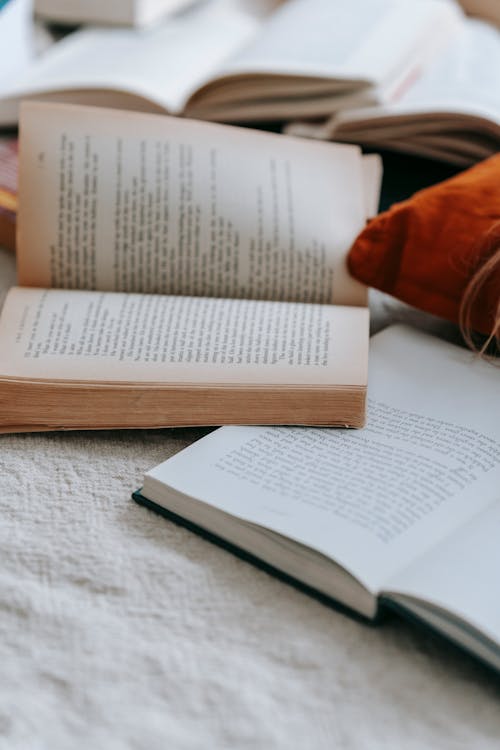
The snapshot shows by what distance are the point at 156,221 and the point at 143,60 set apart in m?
0.45

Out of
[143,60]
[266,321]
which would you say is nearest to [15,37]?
[143,60]

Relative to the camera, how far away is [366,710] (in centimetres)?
46

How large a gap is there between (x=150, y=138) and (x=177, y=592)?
17.0 inches

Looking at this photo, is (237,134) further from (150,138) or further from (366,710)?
(366,710)

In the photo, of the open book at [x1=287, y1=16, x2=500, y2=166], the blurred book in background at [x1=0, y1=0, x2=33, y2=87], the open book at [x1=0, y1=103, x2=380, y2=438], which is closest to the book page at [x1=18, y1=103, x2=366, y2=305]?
the open book at [x1=0, y1=103, x2=380, y2=438]

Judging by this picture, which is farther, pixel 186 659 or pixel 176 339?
pixel 176 339

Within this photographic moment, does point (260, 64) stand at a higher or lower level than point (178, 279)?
higher

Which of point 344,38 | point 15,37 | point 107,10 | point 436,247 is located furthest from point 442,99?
point 15,37

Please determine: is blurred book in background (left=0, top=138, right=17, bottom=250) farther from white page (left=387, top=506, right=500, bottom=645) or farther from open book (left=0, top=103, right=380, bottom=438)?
white page (left=387, top=506, right=500, bottom=645)

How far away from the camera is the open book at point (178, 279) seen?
2.13 ft

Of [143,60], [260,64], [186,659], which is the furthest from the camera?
[143,60]

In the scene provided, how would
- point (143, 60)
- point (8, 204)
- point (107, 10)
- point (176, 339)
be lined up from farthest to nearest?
1. point (107, 10)
2. point (143, 60)
3. point (8, 204)
4. point (176, 339)

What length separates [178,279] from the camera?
0.77 meters

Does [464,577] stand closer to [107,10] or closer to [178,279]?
[178,279]
